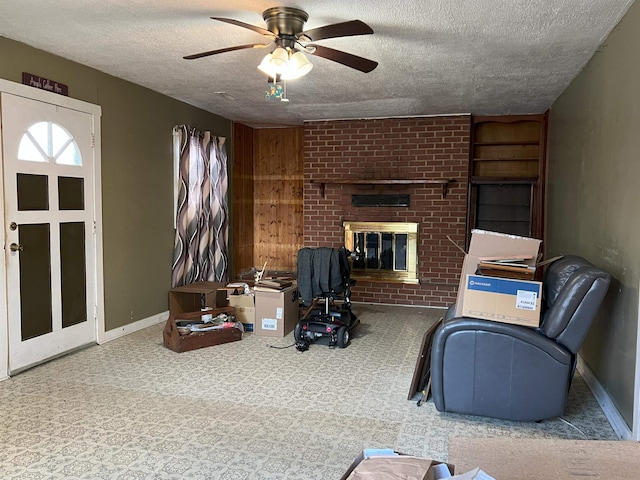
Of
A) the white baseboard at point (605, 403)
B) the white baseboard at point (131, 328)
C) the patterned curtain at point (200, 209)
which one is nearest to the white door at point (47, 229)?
the white baseboard at point (131, 328)

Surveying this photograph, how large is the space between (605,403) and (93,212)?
13.1 ft

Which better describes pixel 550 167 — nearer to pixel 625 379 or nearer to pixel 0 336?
pixel 625 379

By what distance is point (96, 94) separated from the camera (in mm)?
4004

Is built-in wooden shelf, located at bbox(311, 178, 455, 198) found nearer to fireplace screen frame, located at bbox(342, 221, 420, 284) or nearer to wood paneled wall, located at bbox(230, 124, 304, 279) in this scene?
fireplace screen frame, located at bbox(342, 221, 420, 284)

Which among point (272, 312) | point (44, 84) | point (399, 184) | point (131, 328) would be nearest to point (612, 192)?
point (272, 312)

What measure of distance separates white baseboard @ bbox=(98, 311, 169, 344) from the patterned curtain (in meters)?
0.39

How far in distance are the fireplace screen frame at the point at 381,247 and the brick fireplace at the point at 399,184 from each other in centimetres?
7

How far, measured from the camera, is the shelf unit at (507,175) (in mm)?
5684

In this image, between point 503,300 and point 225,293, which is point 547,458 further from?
point 225,293

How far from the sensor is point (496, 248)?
3092 millimetres

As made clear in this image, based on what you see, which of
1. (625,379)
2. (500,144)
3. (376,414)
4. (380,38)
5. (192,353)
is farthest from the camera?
(500,144)

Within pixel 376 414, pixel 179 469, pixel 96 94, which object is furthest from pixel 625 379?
pixel 96 94

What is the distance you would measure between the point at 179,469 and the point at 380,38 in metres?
2.81

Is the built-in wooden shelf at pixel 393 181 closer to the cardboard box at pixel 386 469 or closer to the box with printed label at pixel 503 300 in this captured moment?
the box with printed label at pixel 503 300
